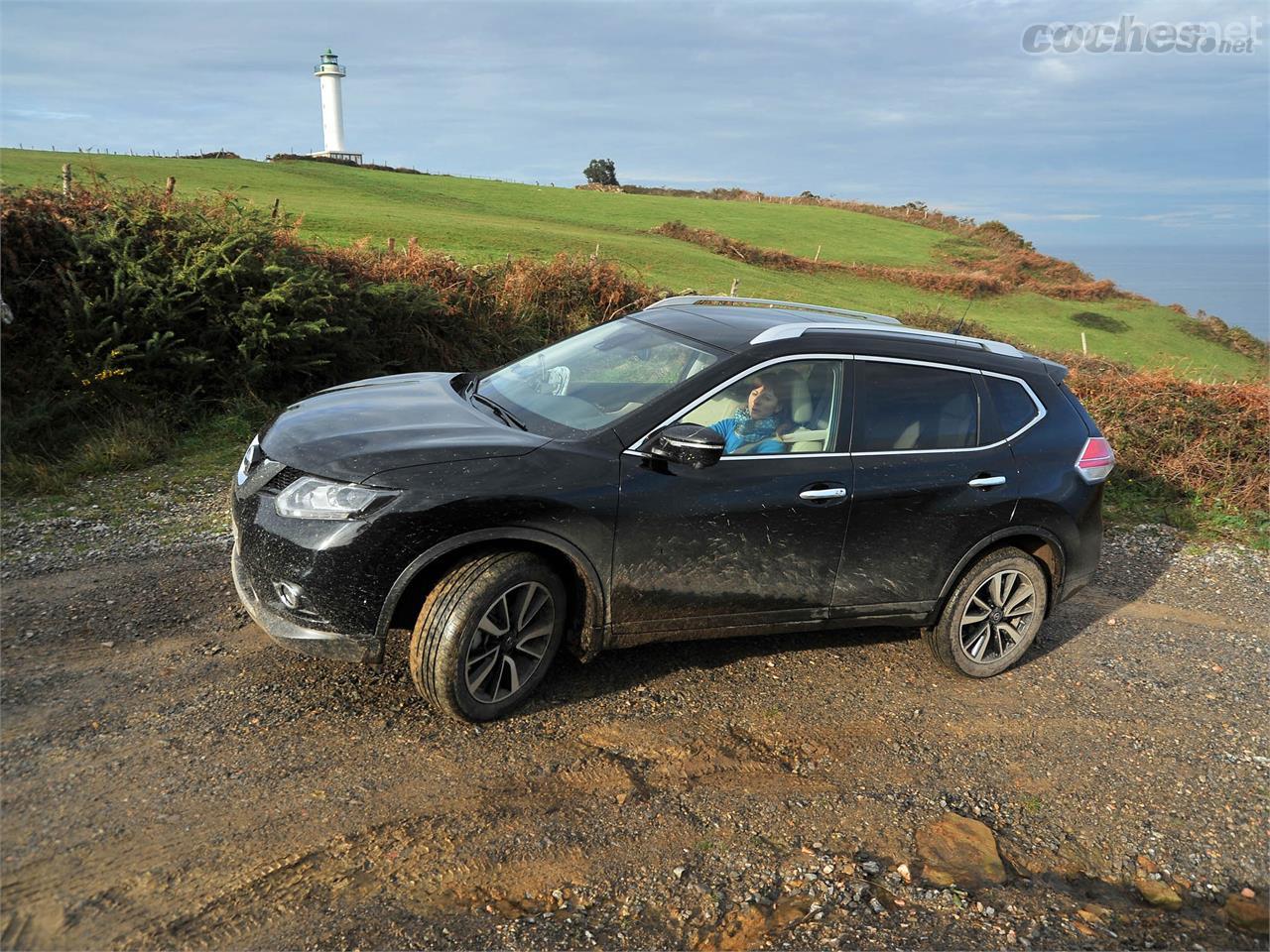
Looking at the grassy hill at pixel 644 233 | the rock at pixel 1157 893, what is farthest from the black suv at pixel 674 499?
the grassy hill at pixel 644 233

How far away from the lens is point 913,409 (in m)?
5.02

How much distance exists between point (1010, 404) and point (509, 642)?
330cm

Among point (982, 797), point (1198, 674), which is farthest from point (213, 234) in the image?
point (1198, 674)

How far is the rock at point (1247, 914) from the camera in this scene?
361cm

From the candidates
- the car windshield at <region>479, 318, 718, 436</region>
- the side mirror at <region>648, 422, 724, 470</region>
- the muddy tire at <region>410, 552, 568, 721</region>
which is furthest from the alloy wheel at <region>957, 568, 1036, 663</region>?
the muddy tire at <region>410, 552, 568, 721</region>

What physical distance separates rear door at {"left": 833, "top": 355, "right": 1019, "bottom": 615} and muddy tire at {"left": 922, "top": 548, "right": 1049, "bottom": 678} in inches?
8.3

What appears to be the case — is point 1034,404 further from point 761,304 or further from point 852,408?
point 761,304

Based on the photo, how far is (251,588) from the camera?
412 cm

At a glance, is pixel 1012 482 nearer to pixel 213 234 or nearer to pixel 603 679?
pixel 603 679

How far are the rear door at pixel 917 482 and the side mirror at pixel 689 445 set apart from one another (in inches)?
38.4

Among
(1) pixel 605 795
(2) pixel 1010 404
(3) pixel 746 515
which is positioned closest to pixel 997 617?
(2) pixel 1010 404

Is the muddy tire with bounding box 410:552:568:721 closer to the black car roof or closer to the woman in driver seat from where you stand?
the woman in driver seat

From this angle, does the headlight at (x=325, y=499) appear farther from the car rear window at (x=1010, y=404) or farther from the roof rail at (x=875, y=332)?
the car rear window at (x=1010, y=404)

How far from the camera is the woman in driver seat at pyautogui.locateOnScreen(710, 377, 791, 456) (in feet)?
15.1
